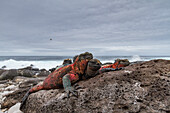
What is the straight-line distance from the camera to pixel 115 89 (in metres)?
2.77

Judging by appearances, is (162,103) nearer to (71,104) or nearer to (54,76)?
(71,104)

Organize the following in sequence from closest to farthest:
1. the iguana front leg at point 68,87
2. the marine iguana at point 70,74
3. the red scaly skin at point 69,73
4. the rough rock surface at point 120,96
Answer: the rough rock surface at point 120,96, the iguana front leg at point 68,87, the marine iguana at point 70,74, the red scaly skin at point 69,73

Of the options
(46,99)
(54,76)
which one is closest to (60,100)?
(46,99)

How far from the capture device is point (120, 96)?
2600mm

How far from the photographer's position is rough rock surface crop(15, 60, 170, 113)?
7.66 ft

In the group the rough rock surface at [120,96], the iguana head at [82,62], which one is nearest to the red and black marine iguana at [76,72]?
the iguana head at [82,62]

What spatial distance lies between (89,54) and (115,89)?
118 centimetres

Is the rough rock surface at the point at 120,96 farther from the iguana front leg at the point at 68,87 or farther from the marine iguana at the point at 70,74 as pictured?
the marine iguana at the point at 70,74

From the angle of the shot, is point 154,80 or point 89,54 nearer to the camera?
point 154,80

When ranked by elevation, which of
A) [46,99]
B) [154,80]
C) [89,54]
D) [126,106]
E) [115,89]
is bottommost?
[46,99]

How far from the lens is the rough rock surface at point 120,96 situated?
7.66 feet

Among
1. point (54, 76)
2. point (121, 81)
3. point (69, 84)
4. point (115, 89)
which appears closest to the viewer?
point (115, 89)

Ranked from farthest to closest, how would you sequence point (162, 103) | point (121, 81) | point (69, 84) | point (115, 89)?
point (69, 84)
point (121, 81)
point (115, 89)
point (162, 103)

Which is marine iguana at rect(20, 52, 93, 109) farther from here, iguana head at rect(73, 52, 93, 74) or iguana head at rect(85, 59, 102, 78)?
iguana head at rect(85, 59, 102, 78)
